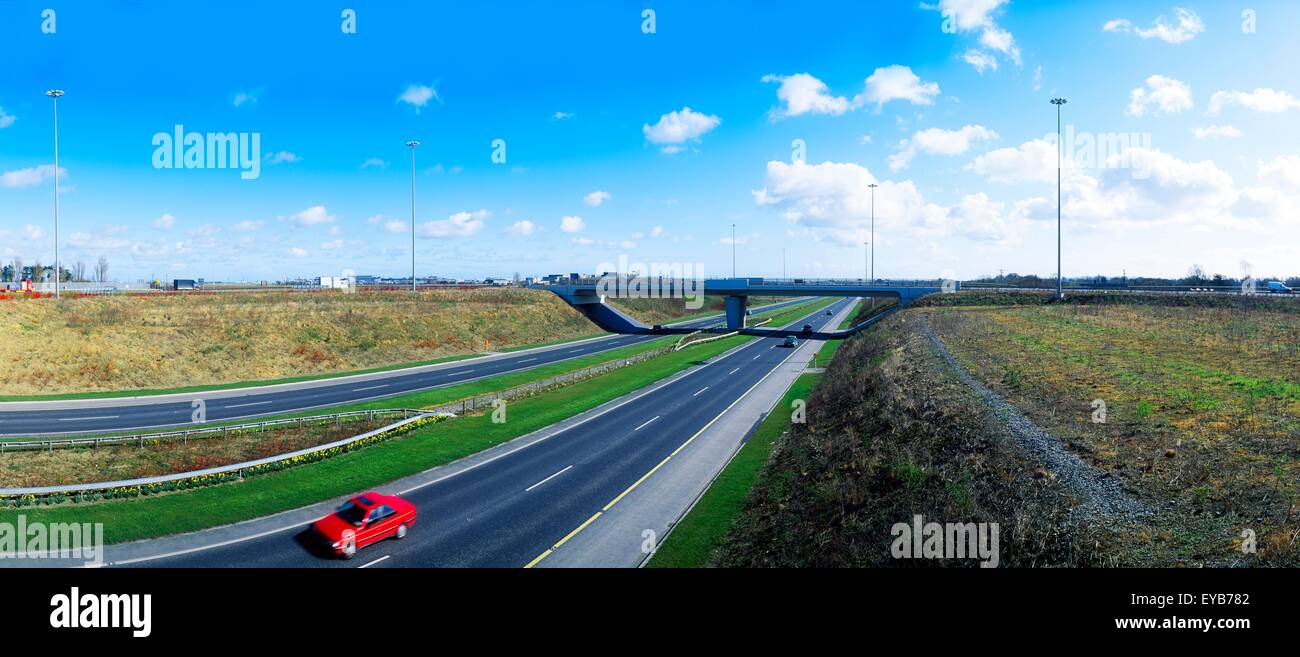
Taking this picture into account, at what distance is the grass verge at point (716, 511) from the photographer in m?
18.5

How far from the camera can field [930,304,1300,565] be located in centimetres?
1274

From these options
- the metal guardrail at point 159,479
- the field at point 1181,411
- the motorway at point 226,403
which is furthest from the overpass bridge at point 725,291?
the metal guardrail at point 159,479

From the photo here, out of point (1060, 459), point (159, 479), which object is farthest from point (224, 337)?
point (1060, 459)

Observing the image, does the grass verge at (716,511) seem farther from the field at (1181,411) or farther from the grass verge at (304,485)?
the grass verge at (304,485)

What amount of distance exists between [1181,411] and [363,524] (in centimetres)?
2744

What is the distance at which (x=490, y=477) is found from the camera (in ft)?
84.9

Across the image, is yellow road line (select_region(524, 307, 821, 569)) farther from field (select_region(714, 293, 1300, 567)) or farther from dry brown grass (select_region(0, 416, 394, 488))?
dry brown grass (select_region(0, 416, 394, 488))

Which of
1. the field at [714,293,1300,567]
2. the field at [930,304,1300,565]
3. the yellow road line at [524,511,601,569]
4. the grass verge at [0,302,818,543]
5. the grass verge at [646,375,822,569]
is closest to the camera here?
the field at [930,304,1300,565]

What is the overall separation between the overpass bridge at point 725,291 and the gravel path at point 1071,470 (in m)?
59.9

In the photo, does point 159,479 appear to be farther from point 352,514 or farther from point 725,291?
point 725,291

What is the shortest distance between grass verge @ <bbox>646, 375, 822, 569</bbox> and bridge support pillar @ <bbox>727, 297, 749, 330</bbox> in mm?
62787

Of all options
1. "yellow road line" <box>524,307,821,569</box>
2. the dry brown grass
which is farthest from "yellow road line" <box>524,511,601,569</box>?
the dry brown grass
